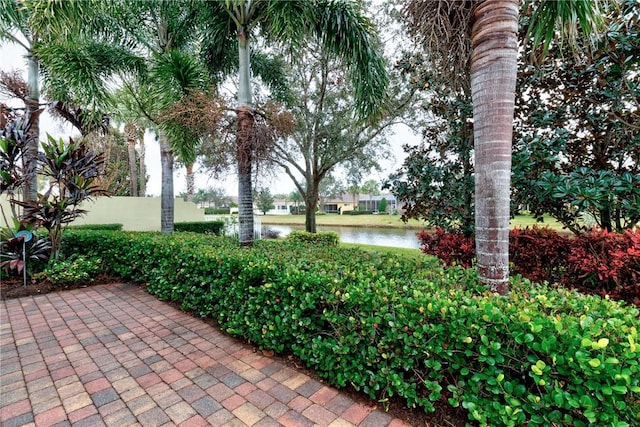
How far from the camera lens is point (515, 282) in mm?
2467

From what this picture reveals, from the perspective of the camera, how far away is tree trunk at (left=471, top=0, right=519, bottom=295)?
7.39 ft

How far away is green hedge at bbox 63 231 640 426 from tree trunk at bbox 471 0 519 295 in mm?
282

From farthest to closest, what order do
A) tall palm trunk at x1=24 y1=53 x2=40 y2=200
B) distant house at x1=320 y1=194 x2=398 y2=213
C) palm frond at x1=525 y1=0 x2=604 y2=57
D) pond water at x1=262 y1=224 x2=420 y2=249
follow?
distant house at x1=320 y1=194 x2=398 y2=213 < pond water at x1=262 y1=224 x2=420 y2=249 < tall palm trunk at x1=24 y1=53 x2=40 y2=200 < palm frond at x1=525 y1=0 x2=604 y2=57

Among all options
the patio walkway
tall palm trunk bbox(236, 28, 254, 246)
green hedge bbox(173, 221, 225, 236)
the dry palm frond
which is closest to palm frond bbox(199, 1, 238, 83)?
tall palm trunk bbox(236, 28, 254, 246)

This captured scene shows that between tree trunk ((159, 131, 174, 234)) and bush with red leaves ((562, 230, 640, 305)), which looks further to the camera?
tree trunk ((159, 131, 174, 234))

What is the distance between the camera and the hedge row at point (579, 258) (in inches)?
124

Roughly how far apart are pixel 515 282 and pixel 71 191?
703 centimetres

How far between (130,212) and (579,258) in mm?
12878

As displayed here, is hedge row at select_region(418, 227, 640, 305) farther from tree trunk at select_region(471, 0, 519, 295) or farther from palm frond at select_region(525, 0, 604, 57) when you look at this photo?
palm frond at select_region(525, 0, 604, 57)

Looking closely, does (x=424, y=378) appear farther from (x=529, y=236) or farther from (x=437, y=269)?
(x=529, y=236)

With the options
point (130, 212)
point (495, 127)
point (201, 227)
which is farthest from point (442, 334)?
point (130, 212)

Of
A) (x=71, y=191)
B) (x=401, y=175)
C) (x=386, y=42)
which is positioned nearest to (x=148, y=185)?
(x=71, y=191)

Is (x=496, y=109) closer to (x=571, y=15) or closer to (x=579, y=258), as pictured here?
(x=571, y=15)

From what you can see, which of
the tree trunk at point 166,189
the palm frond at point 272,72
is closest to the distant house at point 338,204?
the palm frond at point 272,72
